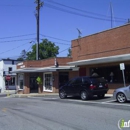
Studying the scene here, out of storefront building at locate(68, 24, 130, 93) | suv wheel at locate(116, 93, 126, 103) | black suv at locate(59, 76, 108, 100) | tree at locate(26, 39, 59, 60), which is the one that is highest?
tree at locate(26, 39, 59, 60)

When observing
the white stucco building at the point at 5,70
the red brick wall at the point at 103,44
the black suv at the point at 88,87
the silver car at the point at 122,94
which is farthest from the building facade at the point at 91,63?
the white stucco building at the point at 5,70

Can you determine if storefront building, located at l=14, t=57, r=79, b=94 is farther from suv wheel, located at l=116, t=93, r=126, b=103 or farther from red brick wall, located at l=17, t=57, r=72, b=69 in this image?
suv wheel, located at l=116, t=93, r=126, b=103

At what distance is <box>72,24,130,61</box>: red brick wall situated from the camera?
21016 millimetres

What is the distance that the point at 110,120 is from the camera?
9508 millimetres

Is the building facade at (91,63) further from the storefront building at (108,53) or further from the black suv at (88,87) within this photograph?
the black suv at (88,87)

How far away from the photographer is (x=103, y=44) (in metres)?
23.2

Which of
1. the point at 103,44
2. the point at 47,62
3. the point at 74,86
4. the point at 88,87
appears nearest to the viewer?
the point at 88,87

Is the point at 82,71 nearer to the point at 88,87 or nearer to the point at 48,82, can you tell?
the point at 48,82

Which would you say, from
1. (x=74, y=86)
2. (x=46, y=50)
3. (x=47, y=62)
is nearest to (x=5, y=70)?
(x=46, y=50)

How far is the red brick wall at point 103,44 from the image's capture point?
68.9ft

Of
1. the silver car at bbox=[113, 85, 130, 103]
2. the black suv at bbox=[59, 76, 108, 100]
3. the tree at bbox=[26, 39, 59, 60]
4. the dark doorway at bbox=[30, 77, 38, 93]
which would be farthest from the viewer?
the tree at bbox=[26, 39, 59, 60]

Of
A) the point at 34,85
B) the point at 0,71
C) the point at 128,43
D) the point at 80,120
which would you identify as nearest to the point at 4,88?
the point at 0,71

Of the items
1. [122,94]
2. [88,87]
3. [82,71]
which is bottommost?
[122,94]

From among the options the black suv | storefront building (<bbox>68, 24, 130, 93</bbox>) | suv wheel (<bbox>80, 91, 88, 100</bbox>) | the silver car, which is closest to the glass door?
storefront building (<bbox>68, 24, 130, 93</bbox>)
